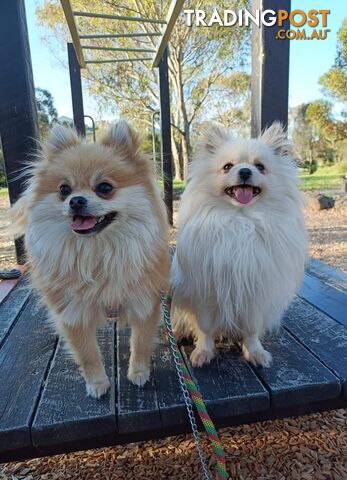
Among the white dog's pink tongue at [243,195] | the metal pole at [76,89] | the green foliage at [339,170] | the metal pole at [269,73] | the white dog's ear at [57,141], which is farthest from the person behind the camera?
the green foliage at [339,170]

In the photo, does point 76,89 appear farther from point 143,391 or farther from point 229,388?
point 229,388

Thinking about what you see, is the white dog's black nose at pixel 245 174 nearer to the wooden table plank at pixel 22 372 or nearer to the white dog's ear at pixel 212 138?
the white dog's ear at pixel 212 138

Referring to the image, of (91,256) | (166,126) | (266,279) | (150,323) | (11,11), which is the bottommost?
(150,323)

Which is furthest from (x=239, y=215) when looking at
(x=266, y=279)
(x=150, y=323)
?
(x=150, y=323)

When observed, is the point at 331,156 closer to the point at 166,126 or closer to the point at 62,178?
the point at 166,126

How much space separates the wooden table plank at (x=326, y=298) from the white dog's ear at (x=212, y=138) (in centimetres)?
131

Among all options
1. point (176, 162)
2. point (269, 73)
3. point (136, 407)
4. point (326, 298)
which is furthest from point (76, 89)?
point (176, 162)

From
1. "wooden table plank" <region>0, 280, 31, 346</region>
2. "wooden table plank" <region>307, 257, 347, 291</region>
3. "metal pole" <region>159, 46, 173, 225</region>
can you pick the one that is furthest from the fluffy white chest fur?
"metal pole" <region>159, 46, 173, 225</region>

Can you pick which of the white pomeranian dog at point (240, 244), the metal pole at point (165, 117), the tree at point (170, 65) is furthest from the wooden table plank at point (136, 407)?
the tree at point (170, 65)

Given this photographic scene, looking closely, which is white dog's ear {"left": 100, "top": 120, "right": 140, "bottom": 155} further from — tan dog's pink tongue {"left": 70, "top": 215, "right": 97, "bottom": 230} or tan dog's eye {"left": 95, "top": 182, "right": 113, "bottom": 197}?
tan dog's pink tongue {"left": 70, "top": 215, "right": 97, "bottom": 230}

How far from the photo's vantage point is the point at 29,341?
2.00 m

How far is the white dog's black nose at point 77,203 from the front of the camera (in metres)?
1.33

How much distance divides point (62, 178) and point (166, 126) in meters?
4.54

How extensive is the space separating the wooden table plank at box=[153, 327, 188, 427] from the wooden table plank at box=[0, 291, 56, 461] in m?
0.53
